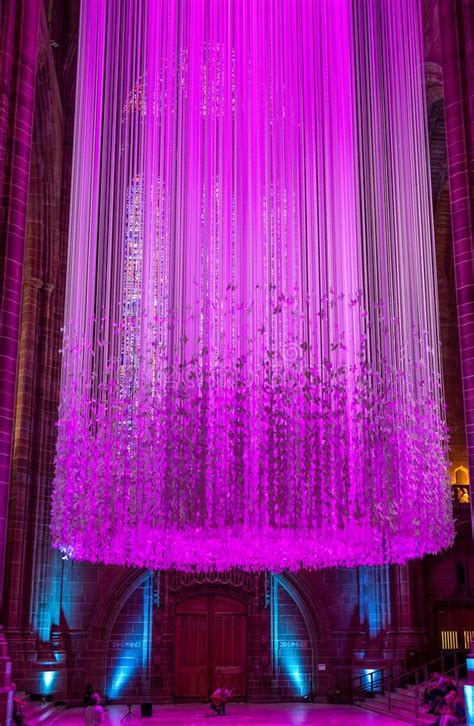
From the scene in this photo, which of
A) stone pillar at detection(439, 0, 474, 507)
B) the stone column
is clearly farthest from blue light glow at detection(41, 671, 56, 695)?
stone pillar at detection(439, 0, 474, 507)

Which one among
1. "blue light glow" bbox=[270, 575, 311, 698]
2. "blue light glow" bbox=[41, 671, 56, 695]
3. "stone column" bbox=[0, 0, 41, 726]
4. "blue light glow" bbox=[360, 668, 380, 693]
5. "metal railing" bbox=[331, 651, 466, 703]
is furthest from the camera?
"blue light glow" bbox=[270, 575, 311, 698]

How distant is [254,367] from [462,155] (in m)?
4.96

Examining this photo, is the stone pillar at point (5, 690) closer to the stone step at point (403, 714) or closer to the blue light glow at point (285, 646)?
the stone step at point (403, 714)

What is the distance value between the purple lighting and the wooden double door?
8034mm

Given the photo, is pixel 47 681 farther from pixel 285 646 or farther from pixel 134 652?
pixel 285 646

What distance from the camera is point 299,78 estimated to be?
18469 millimetres

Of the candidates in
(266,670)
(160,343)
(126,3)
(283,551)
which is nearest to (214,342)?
(160,343)

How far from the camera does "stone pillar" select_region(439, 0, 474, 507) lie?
14156 millimetres

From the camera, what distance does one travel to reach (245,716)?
68.3 feet

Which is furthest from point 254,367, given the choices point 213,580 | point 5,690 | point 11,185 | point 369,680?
point 369,680

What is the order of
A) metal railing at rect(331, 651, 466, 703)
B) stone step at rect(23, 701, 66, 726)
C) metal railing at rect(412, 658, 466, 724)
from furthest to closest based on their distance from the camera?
metal railing at rect(331, 651, 466, 703), metal railing at rect(412, 658, 466, 724), stone step at rect(23, 701, 66, 726)

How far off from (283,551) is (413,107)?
9523mm

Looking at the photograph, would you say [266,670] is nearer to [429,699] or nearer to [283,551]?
[429,699]

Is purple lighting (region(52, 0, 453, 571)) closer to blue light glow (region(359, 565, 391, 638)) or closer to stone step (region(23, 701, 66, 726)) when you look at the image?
stone step (region(23, 701, 66, 726))
